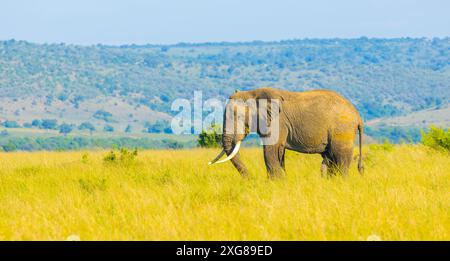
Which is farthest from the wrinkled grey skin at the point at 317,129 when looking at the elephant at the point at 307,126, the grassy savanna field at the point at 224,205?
the grassy savanna field at the point at 224,205

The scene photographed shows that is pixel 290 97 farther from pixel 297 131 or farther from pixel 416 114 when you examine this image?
pixel 416 114

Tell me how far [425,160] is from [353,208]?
5836mm

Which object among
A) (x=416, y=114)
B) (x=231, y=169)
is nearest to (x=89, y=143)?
(x=416, y=114)

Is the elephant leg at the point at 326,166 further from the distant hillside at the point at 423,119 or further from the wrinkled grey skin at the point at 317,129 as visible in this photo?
the distant hillside at the point at 423,119

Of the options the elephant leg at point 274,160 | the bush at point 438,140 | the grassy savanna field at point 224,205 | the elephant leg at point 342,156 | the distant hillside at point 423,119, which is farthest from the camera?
the distant hillside at point 423,119

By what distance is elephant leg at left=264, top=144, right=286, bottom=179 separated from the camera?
38.2ft

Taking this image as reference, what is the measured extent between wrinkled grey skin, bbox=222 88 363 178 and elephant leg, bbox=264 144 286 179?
0.02 metres

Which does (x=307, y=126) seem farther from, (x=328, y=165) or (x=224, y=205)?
(x=224, y=205)

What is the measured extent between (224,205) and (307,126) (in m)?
3.49

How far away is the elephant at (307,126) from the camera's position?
39.4 feet

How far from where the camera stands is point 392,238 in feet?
23.6

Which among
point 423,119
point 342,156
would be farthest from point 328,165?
point 423,119

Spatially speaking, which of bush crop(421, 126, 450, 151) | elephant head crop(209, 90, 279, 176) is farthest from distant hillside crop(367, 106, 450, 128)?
elephant head crop(209, 90, 279, 176)

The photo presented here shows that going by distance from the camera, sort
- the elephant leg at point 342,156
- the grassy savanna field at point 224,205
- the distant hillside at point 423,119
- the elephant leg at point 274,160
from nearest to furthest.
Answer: the grassy savanna field at point 224,205, the elephant leg at point 274,160, the elephant leg at point 342,156, the distant hillside at point 423,119
